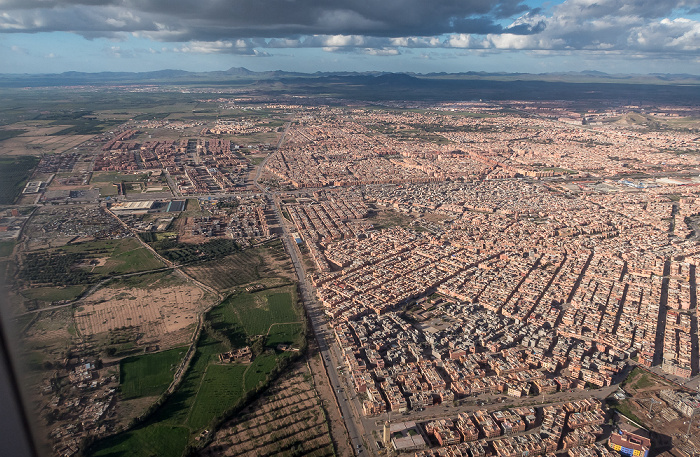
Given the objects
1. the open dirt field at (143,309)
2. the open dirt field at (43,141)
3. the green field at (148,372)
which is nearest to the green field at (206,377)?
the green field at (148,372)

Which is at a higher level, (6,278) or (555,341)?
(6,278)

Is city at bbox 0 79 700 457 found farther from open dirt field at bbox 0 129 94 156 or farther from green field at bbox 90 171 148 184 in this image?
open dirt field at bbox 0 129 94 156

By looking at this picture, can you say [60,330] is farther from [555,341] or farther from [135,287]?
[555,341]

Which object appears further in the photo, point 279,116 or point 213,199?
point 279,116

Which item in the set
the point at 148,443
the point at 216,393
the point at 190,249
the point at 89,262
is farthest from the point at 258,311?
the point at 89,262

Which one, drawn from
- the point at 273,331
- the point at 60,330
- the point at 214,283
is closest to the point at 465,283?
the point at 273,331

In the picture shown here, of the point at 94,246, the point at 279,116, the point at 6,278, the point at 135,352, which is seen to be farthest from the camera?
the point at 279,116

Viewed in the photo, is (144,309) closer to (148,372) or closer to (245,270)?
(148,372)
